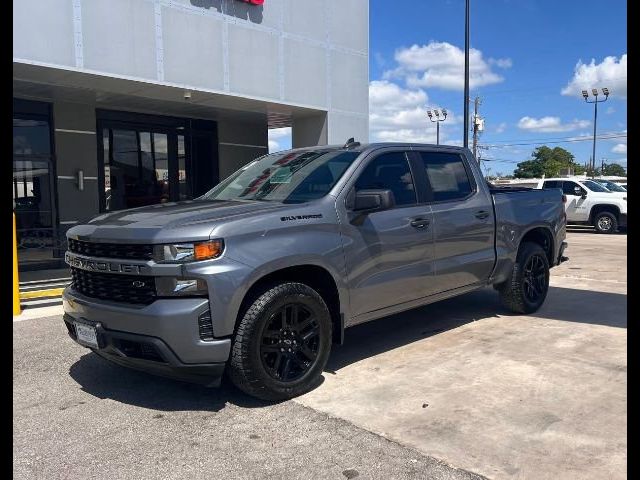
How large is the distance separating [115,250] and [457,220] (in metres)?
3.20

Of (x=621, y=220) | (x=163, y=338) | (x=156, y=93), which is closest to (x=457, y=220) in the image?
(x=163, y=338)

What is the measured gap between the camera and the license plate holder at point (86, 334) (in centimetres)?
404

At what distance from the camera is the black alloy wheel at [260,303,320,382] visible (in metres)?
4.08

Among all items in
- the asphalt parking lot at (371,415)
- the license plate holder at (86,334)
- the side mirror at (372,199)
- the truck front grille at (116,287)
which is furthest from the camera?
the side mirror at (372,199)

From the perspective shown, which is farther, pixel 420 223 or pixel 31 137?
pixel 31 137

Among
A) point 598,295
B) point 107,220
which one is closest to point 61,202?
point 107,220

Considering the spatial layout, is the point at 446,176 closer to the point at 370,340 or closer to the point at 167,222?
the point at 370,340

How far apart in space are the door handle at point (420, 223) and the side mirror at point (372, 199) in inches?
23.7

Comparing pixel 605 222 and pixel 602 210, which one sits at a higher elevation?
pixel 602 210

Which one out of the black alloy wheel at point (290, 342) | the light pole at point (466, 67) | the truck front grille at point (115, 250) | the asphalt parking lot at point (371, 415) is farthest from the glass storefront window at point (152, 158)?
the black alloy wheel at point (290, 342)

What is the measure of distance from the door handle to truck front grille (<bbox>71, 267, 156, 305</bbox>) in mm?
2377

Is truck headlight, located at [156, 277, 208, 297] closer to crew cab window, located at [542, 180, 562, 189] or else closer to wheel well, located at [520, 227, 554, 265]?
wheel well, located at [520, 227, 554, 265]

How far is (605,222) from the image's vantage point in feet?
62.6

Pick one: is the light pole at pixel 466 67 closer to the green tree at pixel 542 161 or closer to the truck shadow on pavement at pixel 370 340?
the truck shadow on pavement at pixel 370 340
